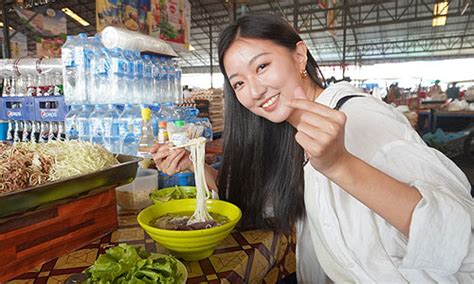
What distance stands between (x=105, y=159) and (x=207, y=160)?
1072 millimetres

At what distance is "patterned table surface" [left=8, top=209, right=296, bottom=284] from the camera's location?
1.06 meters

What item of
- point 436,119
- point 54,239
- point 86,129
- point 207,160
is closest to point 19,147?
point 54,239

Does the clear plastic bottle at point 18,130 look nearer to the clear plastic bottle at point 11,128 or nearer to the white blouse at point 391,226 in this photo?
the clear plastic bottle at point 11,128

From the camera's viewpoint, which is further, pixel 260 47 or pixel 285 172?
pixel 285 172

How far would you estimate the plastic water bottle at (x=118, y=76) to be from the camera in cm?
270

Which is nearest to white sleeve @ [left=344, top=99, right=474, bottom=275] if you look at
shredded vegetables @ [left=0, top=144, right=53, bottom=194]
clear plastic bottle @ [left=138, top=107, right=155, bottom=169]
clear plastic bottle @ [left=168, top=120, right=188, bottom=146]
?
clear plastic bottle @ [left=168, top=120, right=188, bottom=146]

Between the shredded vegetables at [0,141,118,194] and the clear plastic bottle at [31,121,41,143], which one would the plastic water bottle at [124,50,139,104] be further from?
the shredded vegetables at [0,141,118,194]

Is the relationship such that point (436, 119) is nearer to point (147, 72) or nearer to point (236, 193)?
point (147, 72)

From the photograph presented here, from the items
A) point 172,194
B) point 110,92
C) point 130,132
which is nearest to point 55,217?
point 172,194

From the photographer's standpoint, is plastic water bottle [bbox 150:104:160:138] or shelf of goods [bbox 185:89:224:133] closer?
plastic water bottle [bbox 150:104:160:138]

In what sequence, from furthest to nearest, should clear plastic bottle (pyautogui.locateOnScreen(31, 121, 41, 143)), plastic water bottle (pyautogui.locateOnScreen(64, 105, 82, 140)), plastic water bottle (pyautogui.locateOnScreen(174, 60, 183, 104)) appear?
clear plastic bottle (pyautogui.locateOnScreen(31, 121, 41, 143)) < plastic water bottle (pyautogui.locateOnScreen(174, 60, 183, 104)) < plastic water bottle (pyautogui.locateOnScreen(64, 105, 82, 140))

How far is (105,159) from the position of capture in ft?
4.39

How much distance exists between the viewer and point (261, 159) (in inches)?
63.3

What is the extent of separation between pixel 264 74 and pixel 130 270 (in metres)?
0.78
